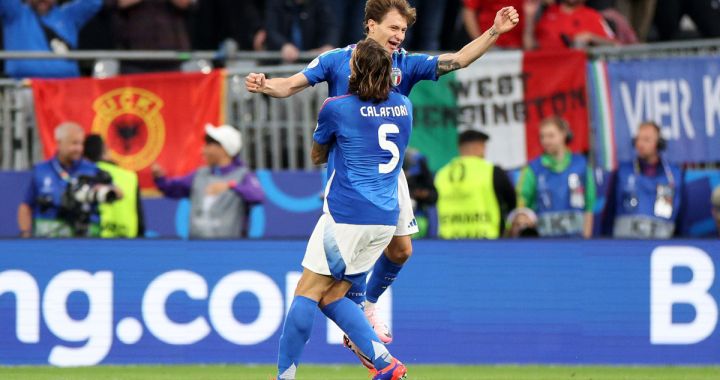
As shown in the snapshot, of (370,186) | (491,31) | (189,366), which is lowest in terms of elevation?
(189,366)

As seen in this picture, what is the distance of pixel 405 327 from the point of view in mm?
12578

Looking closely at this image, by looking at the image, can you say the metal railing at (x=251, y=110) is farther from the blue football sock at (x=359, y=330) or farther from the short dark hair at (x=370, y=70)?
the short dark hair at (x=370, y=70)

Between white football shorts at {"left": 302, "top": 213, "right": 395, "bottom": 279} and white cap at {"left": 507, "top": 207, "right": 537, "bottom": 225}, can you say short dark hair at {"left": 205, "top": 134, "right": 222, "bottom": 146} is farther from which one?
white football shorts at {"left": 302, "top": 213, "right": 395, "bottom": 279}

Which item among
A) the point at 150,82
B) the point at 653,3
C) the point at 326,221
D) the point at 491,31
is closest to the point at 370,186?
the point at 326,221

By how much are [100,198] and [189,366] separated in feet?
7.30

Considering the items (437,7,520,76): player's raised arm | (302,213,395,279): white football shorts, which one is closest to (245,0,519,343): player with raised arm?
(437,7,520,76): player's raised arm

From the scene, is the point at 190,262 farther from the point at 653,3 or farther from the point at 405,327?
→ the point at 653,3

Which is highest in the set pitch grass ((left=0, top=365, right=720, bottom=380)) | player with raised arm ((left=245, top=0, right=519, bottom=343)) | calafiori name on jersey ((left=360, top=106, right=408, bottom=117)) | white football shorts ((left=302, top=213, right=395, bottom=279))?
player with raised arm ((left=245, top=0, right=519, bottom=343))

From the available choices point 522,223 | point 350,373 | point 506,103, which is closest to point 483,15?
point 506,103

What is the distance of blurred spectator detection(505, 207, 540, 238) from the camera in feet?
46.9

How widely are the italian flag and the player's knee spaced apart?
5748 mm

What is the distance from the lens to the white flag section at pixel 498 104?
15.8m

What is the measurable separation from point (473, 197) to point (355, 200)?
4.93 m

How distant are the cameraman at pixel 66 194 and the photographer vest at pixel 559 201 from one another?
4072 millimetres
